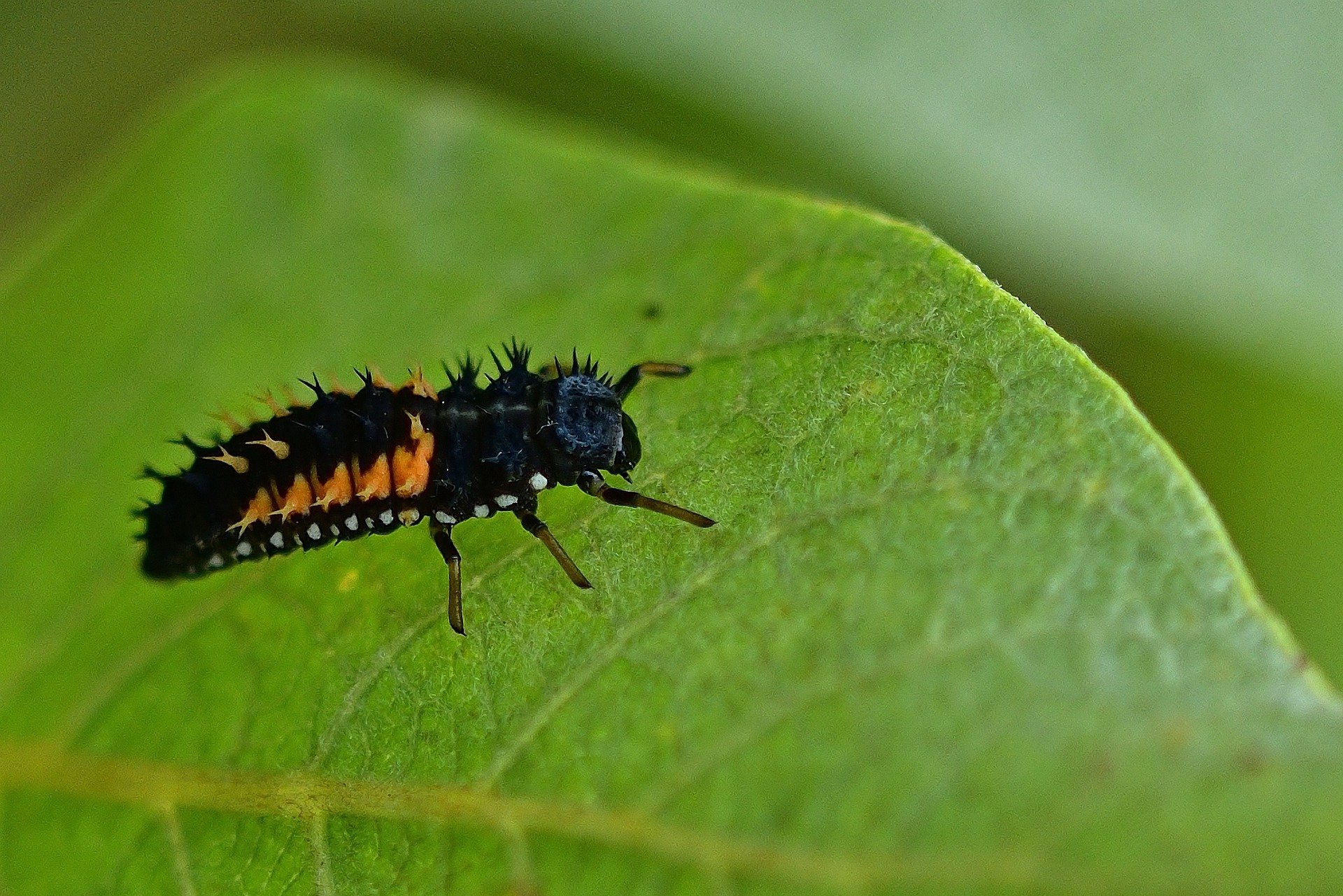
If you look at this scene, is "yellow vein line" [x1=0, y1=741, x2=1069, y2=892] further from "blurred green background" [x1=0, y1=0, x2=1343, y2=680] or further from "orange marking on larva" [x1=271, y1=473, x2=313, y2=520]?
"blurred green background" [x1=0, y1=0, x2=1343, y2=680]

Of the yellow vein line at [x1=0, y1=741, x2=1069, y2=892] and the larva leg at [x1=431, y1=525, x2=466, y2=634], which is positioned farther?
the larva leg at [x1=431, y1=525, x2=466, y2=634]

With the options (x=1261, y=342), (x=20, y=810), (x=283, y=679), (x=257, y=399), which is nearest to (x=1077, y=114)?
(x=1261, y=342)

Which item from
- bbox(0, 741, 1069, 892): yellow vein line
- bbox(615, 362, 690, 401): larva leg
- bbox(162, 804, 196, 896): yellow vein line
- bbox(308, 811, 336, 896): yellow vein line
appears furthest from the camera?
bbox(615, 362, 690, 401): larva leg

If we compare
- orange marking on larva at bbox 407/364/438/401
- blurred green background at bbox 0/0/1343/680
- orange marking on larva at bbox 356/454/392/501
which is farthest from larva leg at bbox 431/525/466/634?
blurred green background at bbox 0/0/1343/680

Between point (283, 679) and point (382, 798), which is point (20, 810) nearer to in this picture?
point (283, 679)

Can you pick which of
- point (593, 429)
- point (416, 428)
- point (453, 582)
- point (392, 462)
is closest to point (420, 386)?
point (416, 428)

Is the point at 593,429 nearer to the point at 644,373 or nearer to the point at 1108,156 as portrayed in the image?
the point at 644,373

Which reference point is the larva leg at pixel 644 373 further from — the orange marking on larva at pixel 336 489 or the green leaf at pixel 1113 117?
the green leaf at pixel 1113 117
